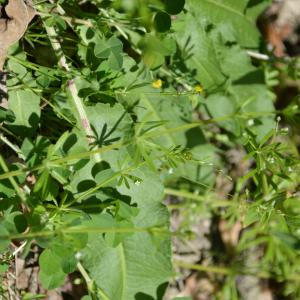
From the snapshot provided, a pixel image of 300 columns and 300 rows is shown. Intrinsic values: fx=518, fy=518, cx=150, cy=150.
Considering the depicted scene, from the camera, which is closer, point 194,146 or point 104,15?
point 104,15

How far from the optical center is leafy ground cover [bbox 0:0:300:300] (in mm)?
1476

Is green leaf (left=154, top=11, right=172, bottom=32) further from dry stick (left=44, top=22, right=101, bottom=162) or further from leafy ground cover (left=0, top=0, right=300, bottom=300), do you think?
dry stick (left=44, top=22, right=101, bottom=162)

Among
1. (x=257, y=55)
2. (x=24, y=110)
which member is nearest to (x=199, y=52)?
(x=257, y=55)

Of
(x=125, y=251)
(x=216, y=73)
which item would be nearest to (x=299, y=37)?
(x=216, y=73)

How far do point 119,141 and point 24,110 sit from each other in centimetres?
34

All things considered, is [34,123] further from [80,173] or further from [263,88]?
[263,88]

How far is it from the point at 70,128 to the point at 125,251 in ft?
1.62

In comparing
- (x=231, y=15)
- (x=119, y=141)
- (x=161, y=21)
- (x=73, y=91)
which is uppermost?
(x=161, y=21)

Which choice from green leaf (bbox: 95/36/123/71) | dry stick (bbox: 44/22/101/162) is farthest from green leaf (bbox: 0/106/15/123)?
green leaf (bbox: 95/36/123/71)

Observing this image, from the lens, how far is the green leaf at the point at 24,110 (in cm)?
174

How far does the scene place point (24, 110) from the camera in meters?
1.76

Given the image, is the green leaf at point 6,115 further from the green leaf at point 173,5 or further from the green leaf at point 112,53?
the green leaf at point 173,5

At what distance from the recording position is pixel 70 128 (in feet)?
6.30

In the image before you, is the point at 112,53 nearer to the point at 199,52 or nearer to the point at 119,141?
the point at 119,141
